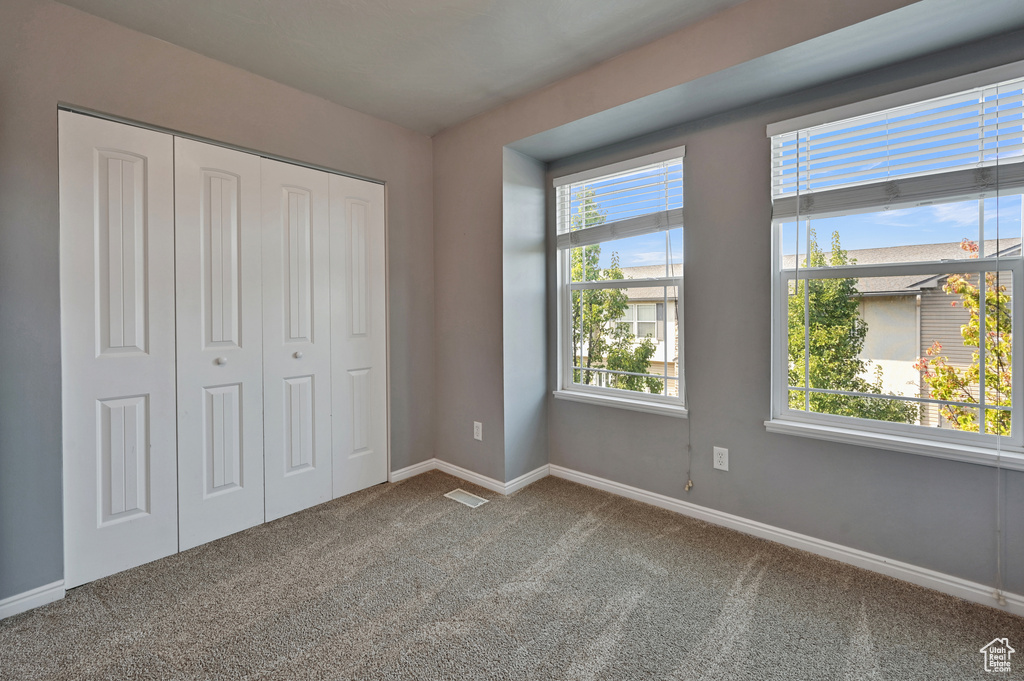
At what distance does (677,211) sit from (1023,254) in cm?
138

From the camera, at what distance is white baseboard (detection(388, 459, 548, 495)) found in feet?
9.73

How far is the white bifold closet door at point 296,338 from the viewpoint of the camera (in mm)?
2516

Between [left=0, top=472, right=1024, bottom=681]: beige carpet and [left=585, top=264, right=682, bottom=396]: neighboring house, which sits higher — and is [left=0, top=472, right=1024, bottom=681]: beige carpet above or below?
below

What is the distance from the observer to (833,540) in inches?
83.6

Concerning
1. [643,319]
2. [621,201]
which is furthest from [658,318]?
[621,201]

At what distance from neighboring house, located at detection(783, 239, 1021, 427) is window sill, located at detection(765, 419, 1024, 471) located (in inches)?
5.5

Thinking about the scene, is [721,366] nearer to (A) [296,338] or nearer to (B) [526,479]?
(B) [526,479]

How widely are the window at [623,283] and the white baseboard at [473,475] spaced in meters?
0.60

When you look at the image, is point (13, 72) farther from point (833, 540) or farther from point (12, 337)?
point (833, 540)

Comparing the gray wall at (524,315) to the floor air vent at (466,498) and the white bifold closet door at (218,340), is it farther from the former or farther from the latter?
the white bifold closet door at (218,340)

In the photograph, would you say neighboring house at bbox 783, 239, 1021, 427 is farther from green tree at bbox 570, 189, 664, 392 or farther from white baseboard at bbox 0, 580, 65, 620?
white baseboard at bbox 0, 580, 65, 620

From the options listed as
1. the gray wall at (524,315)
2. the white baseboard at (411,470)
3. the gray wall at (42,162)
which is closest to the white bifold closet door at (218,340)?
the gray wall at (42,162)

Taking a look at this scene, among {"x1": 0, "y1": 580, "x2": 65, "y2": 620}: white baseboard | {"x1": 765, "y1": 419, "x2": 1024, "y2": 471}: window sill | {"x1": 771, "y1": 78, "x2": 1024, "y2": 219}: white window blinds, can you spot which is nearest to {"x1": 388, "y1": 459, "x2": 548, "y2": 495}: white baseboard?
{"x1": 765, "y1": 419, "x2": 1024, "y2": 471}: window sill

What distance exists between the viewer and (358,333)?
292 centimetres
